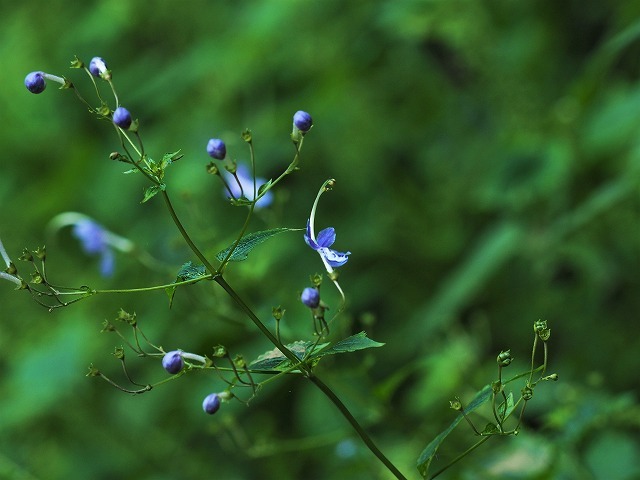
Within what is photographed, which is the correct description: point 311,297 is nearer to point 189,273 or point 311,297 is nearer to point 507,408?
point 189,273

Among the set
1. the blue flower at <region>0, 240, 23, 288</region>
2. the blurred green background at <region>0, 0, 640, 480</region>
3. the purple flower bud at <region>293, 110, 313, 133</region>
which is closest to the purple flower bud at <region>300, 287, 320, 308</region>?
the purple flower bud at <region>293, 110, 313, 133</region>

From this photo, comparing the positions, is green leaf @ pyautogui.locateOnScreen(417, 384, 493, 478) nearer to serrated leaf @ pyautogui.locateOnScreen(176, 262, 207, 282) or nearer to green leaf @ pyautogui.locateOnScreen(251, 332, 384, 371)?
green leaf @ pyautogui.locateOnScreen(251, 332, 384, 371)

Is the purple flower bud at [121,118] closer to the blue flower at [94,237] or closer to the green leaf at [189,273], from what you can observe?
the green leaf at [189,273]

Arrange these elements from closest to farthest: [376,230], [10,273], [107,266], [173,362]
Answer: [173,362], [10,273], [107,266], [376,230]

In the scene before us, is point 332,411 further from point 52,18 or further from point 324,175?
Result: point 52,18

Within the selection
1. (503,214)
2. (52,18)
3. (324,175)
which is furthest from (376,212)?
(52,18)

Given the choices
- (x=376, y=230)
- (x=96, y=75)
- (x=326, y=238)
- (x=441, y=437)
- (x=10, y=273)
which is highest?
(x=376, y=230)

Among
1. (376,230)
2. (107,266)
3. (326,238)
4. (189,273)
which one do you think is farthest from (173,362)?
(376,230)

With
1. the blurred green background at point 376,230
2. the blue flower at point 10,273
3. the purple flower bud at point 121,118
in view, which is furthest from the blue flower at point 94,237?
the purple flower bud at point 121,118
